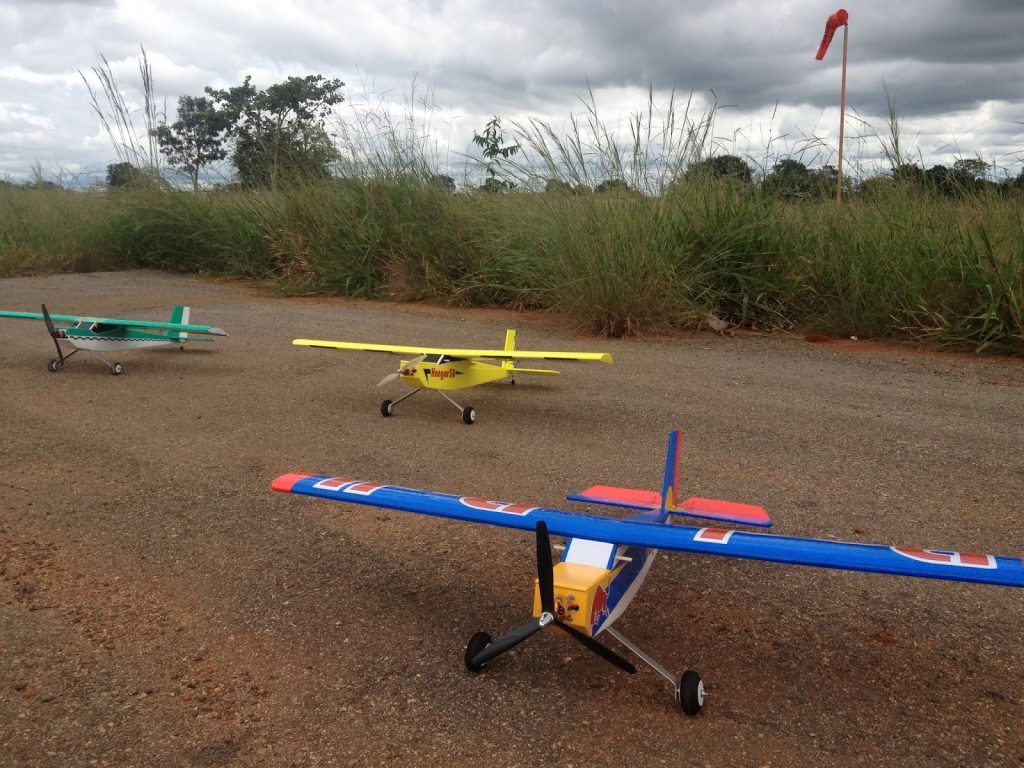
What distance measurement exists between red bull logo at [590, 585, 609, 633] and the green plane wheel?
29 cm

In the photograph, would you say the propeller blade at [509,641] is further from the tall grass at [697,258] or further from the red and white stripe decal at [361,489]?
the tall grass at [697,258]

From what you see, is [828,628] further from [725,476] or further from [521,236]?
[521,236]

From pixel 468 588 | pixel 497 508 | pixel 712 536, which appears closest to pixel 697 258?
pixel 468 588

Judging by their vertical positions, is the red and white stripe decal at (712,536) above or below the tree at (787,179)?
below

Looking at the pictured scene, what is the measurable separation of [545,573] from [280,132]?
44.4 feet

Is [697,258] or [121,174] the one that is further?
[121,174]

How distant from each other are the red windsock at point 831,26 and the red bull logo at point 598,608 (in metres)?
8.94

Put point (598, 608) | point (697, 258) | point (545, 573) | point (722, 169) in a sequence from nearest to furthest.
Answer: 1. point (545, 573)
2. point (598, 608)
3. point (697, 258)
4. point (722, 169)

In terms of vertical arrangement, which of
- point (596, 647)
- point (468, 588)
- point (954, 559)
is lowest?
point (468, 588)

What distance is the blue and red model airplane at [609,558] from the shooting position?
6.63 ft

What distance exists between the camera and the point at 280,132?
1406 cm

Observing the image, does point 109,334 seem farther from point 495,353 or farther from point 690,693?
point 690,693

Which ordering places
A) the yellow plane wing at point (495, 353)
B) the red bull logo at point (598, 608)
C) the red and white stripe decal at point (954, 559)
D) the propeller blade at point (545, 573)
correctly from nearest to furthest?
1. the red and white stripe decal at point (954, 559)
2. the propeller blade at point (545, 573)
3. the red bull logo at point (598, 608)
4. the yellow plane wing at point (495, 353)

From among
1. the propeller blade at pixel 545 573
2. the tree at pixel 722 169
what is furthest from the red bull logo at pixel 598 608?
the tree at pixel 722 169
